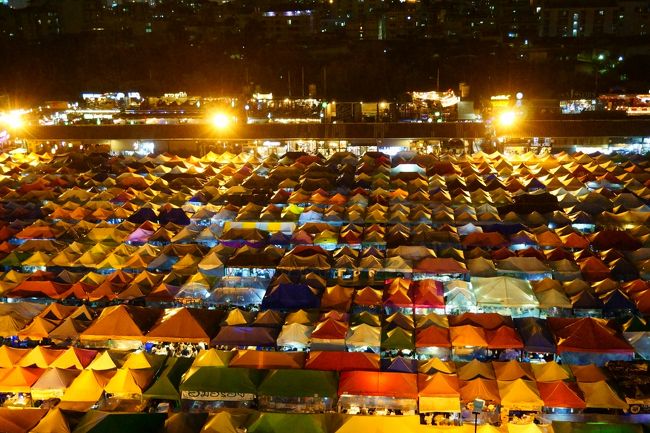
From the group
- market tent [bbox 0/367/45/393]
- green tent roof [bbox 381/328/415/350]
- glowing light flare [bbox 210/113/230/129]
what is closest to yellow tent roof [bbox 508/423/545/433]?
green tent roof [bbox 381/328/415/350]

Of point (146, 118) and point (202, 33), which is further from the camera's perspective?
point (202, 33)

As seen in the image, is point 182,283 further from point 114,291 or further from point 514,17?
point 514,17

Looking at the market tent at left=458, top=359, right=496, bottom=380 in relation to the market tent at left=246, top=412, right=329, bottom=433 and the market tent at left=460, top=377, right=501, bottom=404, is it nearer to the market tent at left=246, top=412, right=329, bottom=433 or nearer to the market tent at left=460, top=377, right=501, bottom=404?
the market tent at left=460, top=377, right=501, bottom=404

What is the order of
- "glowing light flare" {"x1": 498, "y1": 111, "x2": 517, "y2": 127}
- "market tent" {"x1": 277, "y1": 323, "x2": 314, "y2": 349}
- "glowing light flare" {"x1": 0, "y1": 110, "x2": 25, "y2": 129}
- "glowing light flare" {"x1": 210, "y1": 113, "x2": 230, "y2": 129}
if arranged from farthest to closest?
1. "glowing light flare" {"x1": 0, "y1": 110, "x2": 25, "y2": 129}
2. "glowing light flare" {"x1": 210, "y1": 113, "x2": 230, "y2": 129}
3. "glowing light flare" {"x1": 498, "y1": 111, "x2": 517, "y2": 127}
4. "market tent" {"x1": 277, "y1": 323, "x2": 314, "y2": 349}

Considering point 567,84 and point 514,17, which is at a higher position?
point 514,17

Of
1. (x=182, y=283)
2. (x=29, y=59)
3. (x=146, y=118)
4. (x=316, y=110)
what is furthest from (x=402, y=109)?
(x=29, y=59)

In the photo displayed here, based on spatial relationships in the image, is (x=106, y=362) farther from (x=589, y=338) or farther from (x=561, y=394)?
(x=589, y=338)

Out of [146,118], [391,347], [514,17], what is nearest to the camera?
[391,347]
